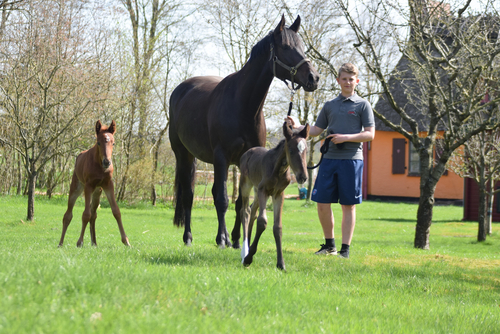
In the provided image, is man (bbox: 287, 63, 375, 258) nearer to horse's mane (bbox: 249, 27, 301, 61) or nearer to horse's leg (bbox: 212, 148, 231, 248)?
horse's mane (bbox: 249, 27, 301, 61)

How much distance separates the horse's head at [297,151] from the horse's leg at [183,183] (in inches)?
149

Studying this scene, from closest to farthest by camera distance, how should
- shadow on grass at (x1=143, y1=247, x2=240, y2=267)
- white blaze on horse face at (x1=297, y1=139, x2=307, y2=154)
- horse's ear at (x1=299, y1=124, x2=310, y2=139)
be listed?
white blaze on horse face at (x1=297, y1=139, x2=307, y2=154)
horse's ear at (x1=299, y1=124, x2=310, y2=139)
shadow on grass at (x1=143, y1=247, x2=240, y2=267)

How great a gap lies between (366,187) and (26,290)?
1244 inches

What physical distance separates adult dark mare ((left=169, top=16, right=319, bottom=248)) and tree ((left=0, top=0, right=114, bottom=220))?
7566 millimetres

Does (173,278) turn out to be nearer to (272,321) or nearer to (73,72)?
(272,321)

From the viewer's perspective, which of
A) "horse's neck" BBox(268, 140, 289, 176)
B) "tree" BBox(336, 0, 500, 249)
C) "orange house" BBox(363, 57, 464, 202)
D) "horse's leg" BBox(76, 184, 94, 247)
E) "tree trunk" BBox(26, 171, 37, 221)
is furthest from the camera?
"orange house" BBox(363, 57, 464, 202)

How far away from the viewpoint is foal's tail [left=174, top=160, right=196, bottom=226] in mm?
8391

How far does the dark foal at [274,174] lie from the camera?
15.4ft

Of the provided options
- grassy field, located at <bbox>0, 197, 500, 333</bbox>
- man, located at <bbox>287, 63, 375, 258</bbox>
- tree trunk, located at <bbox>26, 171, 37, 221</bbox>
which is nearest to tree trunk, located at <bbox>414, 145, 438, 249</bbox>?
grassy field, located at <bbox>0, 197, 500, 333</bbox>

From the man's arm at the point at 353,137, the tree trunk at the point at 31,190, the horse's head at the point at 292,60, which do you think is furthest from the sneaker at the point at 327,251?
the tree trunk at the point at 31,190

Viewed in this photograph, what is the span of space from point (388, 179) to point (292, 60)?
2712 centimetres

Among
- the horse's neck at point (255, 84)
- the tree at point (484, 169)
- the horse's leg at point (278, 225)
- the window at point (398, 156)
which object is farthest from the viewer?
the window at point (398, 156)

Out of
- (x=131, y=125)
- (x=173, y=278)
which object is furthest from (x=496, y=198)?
(x=173, y=278)

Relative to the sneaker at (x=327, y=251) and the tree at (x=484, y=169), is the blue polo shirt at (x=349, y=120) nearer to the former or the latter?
the sneaker at (x=327, y=251)
